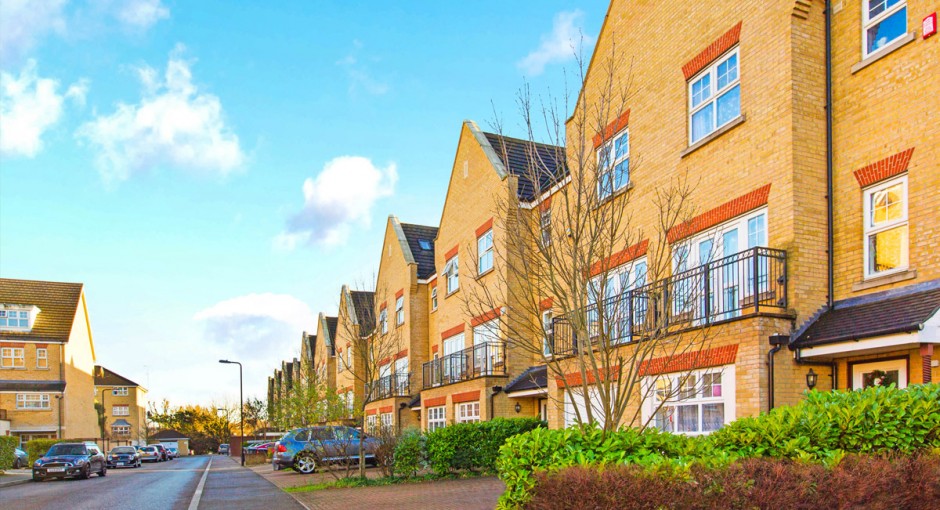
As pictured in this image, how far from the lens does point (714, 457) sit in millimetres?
6875

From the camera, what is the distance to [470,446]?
18.1 m

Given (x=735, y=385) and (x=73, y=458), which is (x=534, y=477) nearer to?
(x=735, y=385)

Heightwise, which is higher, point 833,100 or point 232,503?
point 833,100

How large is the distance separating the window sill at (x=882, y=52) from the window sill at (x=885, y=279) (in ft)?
9.85

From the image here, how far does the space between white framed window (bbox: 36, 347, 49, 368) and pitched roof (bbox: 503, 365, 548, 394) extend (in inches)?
1551

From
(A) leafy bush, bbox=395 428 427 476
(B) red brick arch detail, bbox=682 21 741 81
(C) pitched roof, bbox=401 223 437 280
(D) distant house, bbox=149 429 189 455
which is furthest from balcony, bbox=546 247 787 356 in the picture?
(D) distant house, bbox=149 429 189 455

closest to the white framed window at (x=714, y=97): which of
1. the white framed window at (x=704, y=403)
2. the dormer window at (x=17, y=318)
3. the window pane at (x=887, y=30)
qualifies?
the window pane at (x=887, y=30)

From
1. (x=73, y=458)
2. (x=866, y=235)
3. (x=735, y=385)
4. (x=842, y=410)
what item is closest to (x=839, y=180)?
(x=866, y=235)

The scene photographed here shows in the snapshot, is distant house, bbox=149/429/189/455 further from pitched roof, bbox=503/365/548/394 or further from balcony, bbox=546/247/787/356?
balcony, bbox=546/247/787/356

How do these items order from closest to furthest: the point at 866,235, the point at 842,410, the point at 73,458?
the point at 842,410 → the point at 866,235 → the point at 73,458

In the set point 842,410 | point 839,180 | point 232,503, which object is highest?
point 839,180

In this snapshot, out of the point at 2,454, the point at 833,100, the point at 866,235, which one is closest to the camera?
the point at 866,235

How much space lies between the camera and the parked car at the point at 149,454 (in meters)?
55.3

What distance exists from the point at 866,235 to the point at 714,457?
18.2 feet
